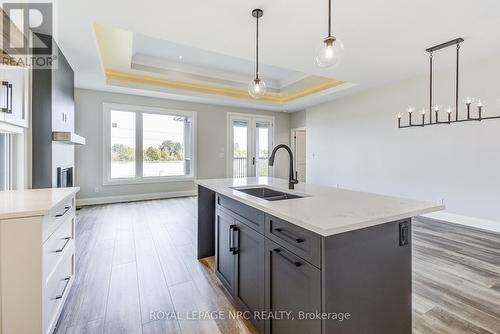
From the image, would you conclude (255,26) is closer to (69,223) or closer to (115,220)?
(69,223)

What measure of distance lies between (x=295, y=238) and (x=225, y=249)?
101 cm

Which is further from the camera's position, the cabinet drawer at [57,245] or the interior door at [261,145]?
A: the interior door at [261,145]

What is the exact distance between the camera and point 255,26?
2.81m

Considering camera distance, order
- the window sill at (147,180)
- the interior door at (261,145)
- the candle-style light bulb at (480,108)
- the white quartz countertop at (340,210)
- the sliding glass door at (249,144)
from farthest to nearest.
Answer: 1. the interior door at (261,145)
2. the sliding glass door at (249,144)
3. the window sill at (147,180)
4. the candle-style light bulb at (480,108)
5. the white quartz countertop at (340,210)

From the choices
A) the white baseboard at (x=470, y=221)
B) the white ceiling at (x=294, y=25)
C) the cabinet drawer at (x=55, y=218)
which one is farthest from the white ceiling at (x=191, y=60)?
the white baseboard at (x=470, y=221)

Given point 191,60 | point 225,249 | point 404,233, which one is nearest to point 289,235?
point 404,233

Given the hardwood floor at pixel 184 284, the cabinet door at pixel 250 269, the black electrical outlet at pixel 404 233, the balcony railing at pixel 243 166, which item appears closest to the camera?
the black electrical outlet at pixel 404 233

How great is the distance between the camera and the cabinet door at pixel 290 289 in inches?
42.7

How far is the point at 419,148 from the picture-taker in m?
4.40

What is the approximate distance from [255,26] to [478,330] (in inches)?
134

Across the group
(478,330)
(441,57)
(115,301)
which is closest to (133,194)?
(115,301)

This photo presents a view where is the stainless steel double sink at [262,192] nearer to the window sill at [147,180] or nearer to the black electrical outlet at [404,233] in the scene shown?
the black electrical outlet at [404,233]

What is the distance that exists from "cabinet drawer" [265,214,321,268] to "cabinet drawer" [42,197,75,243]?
1.30 m

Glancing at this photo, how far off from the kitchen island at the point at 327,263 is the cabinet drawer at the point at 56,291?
3.89ft
